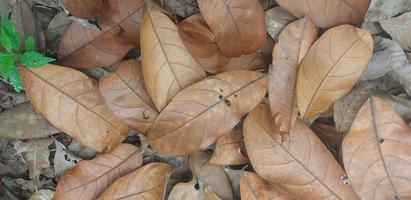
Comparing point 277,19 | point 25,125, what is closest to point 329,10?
point 277,19

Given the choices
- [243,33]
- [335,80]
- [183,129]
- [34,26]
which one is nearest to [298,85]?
[335,80]

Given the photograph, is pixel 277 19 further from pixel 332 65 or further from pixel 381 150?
pixel 381 150

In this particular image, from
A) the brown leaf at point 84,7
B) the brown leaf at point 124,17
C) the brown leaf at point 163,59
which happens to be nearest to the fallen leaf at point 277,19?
the brown leaf at point 163,59

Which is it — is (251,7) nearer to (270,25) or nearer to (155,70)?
(270,25)

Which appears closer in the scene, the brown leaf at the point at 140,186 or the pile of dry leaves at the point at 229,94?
the pile of dry leaves at the point at 229,94

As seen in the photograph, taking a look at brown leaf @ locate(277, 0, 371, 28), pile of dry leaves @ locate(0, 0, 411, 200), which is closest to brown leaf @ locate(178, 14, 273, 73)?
pile of dry leaves @ locate(0, 0, 411, 200)

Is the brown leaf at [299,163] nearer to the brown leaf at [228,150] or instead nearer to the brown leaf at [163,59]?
the brown leaf at [228,150]
